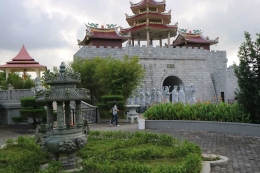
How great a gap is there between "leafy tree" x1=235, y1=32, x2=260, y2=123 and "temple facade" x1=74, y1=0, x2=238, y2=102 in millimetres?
17446

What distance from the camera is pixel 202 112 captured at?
12094 millimetres

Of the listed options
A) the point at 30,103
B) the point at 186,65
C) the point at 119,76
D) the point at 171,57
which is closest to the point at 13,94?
the point at 30,103

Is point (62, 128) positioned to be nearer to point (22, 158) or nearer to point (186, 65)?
point (22, 158)

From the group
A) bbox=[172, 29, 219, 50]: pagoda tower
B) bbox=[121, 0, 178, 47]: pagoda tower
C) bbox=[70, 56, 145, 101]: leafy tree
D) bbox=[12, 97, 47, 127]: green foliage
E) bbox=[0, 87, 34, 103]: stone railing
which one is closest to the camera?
bbox=[12, 97, 47, 127]: green foliage

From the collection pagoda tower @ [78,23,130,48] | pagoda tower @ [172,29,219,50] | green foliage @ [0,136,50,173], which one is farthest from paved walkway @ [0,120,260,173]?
pagoda tower @ [172,29,219,50]

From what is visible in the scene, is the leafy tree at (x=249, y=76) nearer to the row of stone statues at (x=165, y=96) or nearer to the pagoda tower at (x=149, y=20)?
the row of stone statues at (x=165, y=96)

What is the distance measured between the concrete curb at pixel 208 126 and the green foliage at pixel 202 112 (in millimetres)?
372

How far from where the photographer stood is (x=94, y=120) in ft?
56.5

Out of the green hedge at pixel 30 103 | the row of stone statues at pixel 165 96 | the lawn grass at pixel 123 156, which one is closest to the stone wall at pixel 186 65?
the row of stone statues at pixel 165 96

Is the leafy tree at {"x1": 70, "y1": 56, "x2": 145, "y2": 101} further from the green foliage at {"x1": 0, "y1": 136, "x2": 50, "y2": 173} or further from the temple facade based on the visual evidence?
the green foliage at {"x1": 0, "y1": 136, "x2": 50, "y2": 173}

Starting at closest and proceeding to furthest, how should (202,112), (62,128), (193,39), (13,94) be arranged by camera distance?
(62,128) < (202,112) < (13,94) < (193,39)

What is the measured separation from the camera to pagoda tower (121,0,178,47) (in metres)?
31.9

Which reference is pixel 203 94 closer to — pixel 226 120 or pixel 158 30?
pixel 158 30

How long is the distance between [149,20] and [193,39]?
6.65 metres
